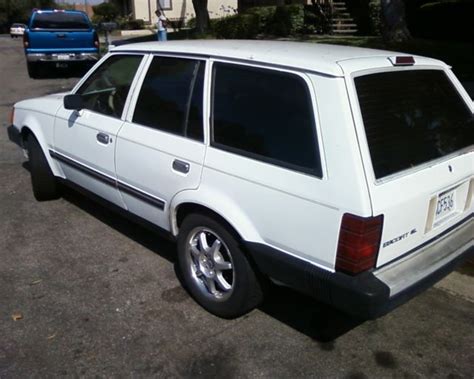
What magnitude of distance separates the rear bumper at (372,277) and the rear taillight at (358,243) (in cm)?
6

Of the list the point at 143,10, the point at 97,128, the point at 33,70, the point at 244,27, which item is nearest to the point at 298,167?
the point at 97,128

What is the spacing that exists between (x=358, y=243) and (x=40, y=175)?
3665 millimetres

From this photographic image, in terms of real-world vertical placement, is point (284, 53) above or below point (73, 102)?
above

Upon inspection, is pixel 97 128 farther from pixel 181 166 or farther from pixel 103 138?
pixel 181 166

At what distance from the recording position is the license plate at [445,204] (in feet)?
9.86

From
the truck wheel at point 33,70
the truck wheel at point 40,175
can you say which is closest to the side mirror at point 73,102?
the truck wheel at point 40,175

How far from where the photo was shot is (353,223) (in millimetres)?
2551

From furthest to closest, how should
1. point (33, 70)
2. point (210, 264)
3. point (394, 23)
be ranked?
point (33, 70)
point (394, 23)
point (210, 264)

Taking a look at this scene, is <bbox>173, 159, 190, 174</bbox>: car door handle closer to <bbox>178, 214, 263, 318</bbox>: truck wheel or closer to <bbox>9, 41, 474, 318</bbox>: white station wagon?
<bbox>9, 41, 474, 318</bbox>: white station wagon

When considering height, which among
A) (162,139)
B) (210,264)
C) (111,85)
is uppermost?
(111,85)

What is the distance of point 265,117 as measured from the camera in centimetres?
297

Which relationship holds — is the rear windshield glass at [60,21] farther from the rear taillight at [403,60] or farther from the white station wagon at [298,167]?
the rear taillight at [403,60]

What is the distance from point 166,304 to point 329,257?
138 centimetres

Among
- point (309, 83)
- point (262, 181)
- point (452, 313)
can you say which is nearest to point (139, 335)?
point (262, 181)
